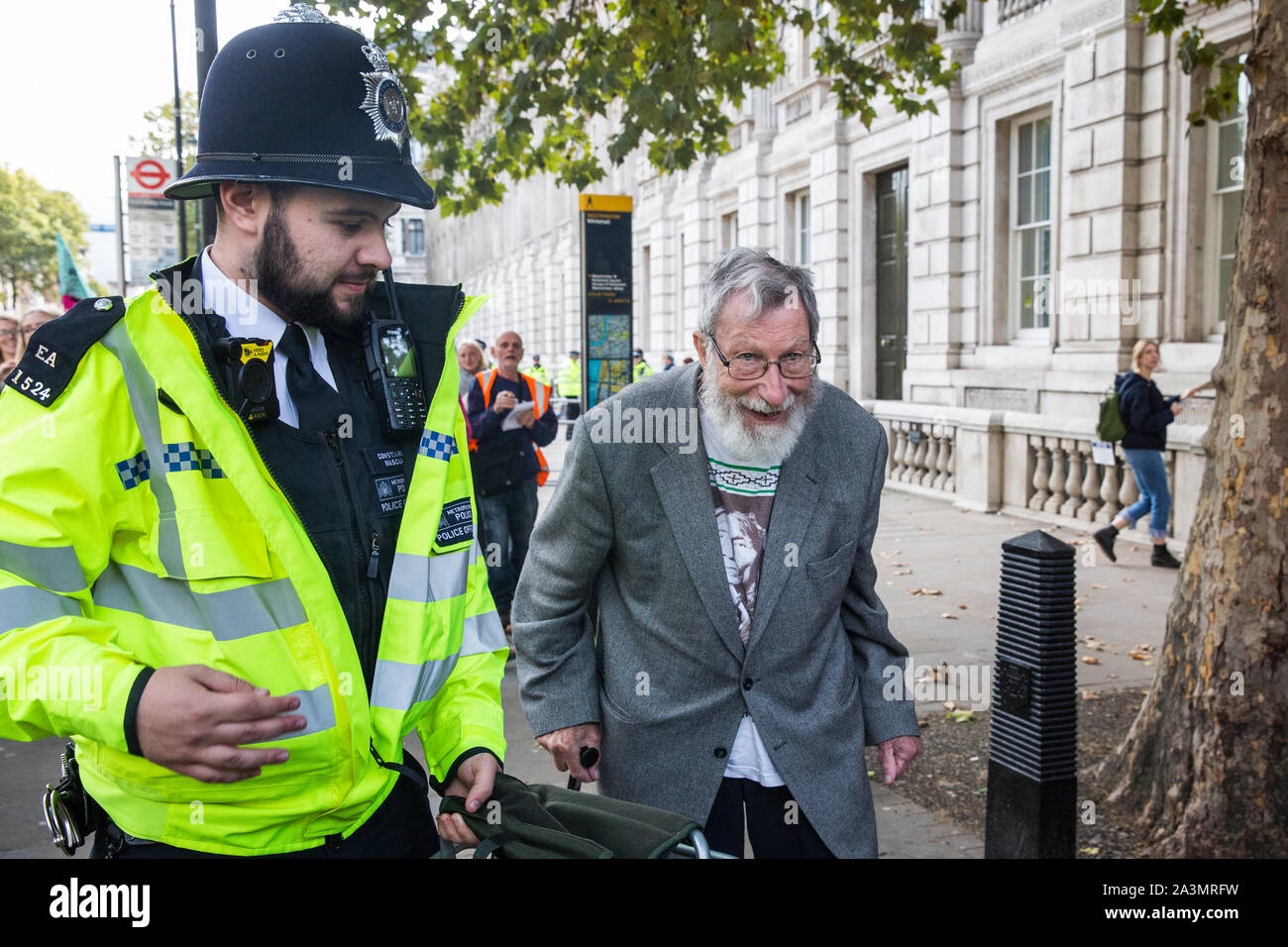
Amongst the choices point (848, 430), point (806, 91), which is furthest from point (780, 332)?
point (806, 91)

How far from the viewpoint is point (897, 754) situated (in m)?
2.92

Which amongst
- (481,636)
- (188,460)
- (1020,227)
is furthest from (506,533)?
(1020,227)

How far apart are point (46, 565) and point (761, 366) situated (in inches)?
67.4

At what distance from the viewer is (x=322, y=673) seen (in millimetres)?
1730

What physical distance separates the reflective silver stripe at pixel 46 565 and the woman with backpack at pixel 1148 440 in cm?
979

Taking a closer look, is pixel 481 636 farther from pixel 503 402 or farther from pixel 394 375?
pixel 503 402

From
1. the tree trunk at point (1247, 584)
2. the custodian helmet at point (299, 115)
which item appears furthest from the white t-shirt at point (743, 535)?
the tree trunk at point (1247, 584)

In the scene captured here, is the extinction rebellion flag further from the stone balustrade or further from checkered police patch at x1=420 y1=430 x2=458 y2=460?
checkered police patch at x1=420 y1=430 x2=458 y2=460

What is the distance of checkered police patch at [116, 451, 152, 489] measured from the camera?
1636mm

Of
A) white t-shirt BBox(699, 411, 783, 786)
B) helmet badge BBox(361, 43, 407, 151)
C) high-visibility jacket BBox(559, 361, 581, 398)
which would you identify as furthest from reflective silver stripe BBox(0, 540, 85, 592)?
high-visibility jacket BBox(559, 361, 581, 398)

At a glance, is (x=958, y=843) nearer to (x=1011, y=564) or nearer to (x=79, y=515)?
(x=1011, y=564)

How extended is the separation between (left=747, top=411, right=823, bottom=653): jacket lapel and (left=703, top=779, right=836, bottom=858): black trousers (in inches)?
14.9

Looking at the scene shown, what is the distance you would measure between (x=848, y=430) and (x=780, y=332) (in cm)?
39

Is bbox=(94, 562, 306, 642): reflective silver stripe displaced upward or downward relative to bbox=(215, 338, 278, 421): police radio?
downward
